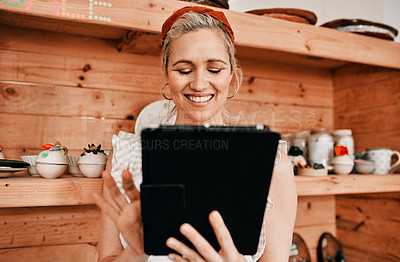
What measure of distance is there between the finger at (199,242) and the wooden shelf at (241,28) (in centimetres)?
72

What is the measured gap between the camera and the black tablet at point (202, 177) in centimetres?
48

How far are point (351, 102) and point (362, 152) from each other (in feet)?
1.25

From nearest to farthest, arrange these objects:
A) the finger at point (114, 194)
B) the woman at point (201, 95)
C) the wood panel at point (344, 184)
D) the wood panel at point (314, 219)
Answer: the finger at point (114, 194)
the woman at point (201, 95)
the wood panel at point (344, 184)
the wood panel at point (314, 219)

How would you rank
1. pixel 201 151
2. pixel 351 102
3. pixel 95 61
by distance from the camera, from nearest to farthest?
1. pixel 201 151
2. pixel 95 61
3. pixel 351 102

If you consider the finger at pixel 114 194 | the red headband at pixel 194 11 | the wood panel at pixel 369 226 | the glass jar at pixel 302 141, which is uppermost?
the red headband at pixel 194 11

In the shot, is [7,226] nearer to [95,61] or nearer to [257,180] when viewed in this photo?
[95,61]

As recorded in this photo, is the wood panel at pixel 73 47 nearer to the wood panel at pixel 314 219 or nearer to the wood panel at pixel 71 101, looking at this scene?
the wood panel at pixel 71 101

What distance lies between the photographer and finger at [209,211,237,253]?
1.74ft

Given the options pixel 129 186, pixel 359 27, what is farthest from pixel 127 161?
pixel 359 27

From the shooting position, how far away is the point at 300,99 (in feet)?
5.69

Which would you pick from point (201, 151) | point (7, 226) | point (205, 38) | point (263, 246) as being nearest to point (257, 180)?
→ point (201, 151)

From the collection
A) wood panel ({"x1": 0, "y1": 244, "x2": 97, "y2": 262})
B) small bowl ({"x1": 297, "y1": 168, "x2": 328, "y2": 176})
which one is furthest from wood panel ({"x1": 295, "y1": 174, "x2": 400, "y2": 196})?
wood panel ({"x1": 0, "y1": 244, "x2": 97, "y2": 262})

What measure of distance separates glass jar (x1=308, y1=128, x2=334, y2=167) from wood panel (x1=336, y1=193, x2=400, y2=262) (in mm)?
422

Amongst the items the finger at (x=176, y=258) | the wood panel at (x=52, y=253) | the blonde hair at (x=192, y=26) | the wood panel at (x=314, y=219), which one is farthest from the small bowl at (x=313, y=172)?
the wood panel at (x=52, y=253)
